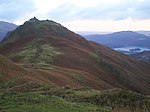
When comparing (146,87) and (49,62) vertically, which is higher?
(49,62)

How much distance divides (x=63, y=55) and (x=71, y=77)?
24125 mm

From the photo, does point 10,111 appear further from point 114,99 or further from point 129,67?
point 129,67

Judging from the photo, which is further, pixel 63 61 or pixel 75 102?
pixel 63 61

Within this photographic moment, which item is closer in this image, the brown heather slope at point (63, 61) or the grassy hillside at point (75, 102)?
the grassy hillside at point (75, 102)

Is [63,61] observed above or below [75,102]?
above

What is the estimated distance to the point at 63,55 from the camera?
7888cm

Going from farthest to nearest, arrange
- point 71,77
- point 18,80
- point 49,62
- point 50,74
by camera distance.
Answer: point 49,62 < point 71,77 < point 50,74 < point 18,80

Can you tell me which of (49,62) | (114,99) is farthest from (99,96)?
(49,62)

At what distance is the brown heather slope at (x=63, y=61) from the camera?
58.0 m

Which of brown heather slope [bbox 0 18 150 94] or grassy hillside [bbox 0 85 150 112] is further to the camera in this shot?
brown heather slope [bbox 0 18 150 94]

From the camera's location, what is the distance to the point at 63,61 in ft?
246

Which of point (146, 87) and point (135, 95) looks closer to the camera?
point (135, 95)

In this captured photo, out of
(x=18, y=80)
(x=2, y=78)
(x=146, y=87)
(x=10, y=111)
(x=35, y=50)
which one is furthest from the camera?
(x=146, y=87)

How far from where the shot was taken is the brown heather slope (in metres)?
58.0
